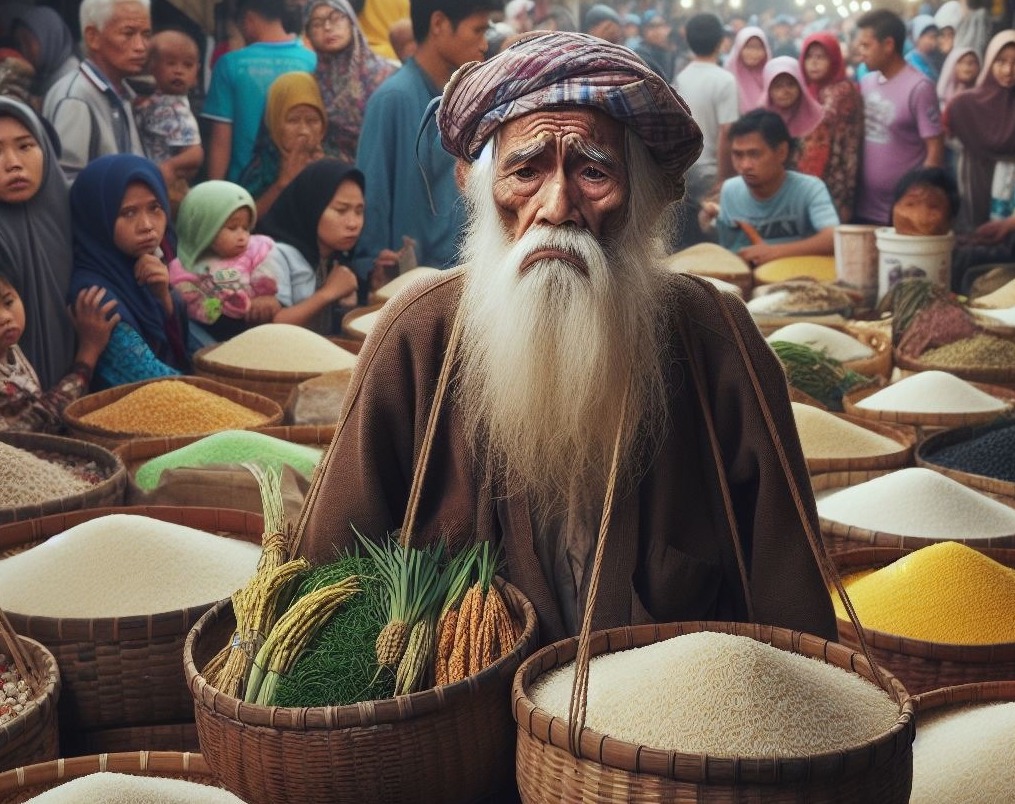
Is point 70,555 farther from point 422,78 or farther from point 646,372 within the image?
point 422,78

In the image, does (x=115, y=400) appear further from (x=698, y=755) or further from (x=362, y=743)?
(x=698, y=755)

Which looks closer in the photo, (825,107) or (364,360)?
(364,360)

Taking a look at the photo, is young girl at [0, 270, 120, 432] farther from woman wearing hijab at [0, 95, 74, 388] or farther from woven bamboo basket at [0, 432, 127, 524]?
woven bamboo basket at [0, 432, 127, 524]

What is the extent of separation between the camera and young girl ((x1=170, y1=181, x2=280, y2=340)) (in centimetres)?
447

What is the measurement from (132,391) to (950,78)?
16.5ft

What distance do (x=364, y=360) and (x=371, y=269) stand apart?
3517mm

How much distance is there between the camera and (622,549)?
175cm

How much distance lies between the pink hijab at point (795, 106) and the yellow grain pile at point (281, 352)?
343cm

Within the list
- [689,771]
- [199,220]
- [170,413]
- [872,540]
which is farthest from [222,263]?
[689,771]

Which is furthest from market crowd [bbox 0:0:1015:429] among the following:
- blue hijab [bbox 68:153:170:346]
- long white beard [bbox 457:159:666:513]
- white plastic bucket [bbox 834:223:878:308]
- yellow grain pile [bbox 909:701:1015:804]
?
yellow grain pile [bbox 909:701:1015:804]

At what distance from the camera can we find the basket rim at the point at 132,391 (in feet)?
11.0

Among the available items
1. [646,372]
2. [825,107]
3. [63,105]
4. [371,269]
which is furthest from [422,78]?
[646,372]

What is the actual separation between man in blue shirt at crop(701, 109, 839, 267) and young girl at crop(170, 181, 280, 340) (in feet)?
9.26

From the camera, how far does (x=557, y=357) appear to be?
5.57 ft
